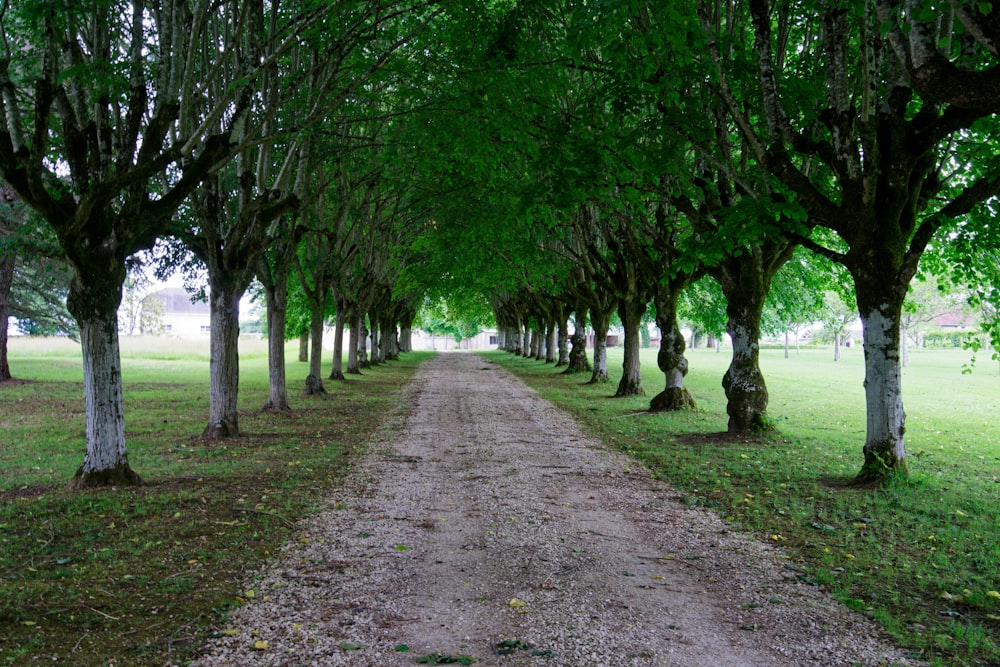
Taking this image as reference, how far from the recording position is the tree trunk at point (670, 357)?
693 inches

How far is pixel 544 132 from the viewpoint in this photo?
1277 centimetres

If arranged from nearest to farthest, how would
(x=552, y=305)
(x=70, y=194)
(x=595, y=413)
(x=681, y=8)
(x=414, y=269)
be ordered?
(x=70, y=194)
(x=681, y=8)
(x=595, y=413)
(x=414, y=269)
(x=552, y=305)

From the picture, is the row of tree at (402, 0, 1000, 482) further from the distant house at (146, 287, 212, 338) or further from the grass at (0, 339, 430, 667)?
the distant house at (146, 287, 212, 338)

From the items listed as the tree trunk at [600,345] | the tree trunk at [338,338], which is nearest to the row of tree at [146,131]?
the tree trunk at [338,338]

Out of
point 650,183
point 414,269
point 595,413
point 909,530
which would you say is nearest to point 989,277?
point 650,183

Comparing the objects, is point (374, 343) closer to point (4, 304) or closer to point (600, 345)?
point (600, 345)

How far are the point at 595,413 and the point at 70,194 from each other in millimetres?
12349

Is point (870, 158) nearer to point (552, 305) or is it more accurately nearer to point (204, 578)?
point (204, 578)

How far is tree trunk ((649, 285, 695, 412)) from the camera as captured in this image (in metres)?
17.6

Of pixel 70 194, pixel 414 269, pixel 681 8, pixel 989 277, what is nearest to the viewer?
pixel 70 194

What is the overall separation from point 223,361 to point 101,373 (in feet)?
14.8

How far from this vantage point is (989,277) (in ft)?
38.1

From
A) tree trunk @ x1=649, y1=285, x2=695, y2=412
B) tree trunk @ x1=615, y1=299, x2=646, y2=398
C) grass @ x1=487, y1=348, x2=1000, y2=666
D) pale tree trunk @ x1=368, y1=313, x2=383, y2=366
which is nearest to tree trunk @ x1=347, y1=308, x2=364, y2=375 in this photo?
pale tree trunk @ x1=368, y1=313, x2=383, y2=366

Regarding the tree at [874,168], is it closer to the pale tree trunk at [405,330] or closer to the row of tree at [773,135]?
the row of tree at [773,135]
